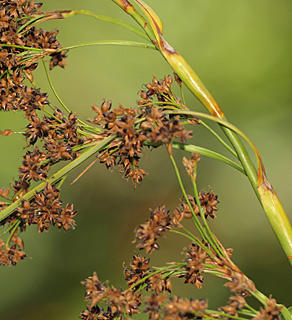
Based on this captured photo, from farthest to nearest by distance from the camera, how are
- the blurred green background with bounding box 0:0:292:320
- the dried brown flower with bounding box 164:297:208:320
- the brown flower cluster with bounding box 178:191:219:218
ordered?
the blurred green background with bounding box 0:0:292:320 → the brown flower cluster with bounding box 178:191:219:218 → the dried brown flower with bounding box 164:297:208:320

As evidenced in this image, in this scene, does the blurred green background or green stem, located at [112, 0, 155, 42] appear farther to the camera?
the blurred green background

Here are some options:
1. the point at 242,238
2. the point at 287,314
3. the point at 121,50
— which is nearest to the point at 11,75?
the point at 287,314

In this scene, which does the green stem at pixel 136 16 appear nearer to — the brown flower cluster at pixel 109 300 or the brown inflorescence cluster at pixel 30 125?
the brown inflorescence cluster at pixel 30 125

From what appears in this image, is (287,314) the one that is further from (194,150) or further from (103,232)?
(103,232)

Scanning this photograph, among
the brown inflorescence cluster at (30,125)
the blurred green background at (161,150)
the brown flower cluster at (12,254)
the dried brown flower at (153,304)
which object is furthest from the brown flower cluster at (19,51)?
the blurred green background at (161,150)

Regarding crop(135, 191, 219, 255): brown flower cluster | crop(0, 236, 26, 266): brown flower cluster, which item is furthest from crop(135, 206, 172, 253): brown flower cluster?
crop(0, 236, 26, 266): brown flower cluster

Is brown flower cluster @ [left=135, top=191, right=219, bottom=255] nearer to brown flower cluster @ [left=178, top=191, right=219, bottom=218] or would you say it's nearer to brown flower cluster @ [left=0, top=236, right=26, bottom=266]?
brown flower cluster @ [left=178, top=191, right=219, bottom=218]

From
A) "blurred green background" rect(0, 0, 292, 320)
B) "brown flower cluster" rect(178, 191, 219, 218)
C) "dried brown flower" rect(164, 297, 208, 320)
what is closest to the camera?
"dried brown flower" rect(164, 297, 208, 320)

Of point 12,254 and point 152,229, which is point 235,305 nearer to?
point 152,229
